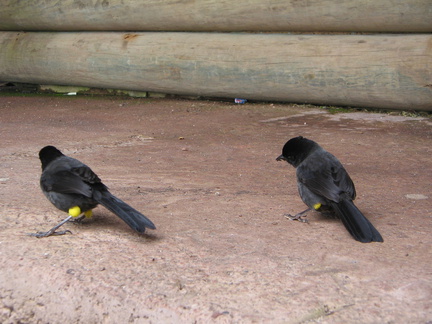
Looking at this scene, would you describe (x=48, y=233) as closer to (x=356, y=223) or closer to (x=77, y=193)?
(x=77, y=193)

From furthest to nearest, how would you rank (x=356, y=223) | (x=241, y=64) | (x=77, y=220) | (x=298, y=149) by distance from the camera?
(x=241, y=64) → (x=298, y=149) → (x=77, y=220) → (x=356, y=223)

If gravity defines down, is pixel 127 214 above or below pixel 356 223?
above

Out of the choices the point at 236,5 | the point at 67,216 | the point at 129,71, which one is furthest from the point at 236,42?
the point at 67,216

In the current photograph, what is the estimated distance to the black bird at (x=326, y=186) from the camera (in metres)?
3.66

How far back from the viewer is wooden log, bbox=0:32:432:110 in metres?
7.73

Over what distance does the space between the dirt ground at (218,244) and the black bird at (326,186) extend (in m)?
0.12

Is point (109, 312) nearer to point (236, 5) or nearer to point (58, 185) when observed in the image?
point (58, 185)

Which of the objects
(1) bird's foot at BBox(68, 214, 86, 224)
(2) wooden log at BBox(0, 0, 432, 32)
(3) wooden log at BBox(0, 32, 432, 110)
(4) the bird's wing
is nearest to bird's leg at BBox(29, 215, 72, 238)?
(1) bird's foot at BBox(68, 214, 86, 224)

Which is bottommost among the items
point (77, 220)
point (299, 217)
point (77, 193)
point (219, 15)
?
point (299, 217)

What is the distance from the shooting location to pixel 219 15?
30.0ft

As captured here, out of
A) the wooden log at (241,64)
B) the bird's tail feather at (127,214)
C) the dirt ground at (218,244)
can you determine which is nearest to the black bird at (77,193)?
the bird's tail feather at (127,214)

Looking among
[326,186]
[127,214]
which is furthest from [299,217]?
[127,214]

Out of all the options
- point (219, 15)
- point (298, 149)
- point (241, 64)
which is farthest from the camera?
point (219, 15)

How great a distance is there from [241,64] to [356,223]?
5.65 metres
